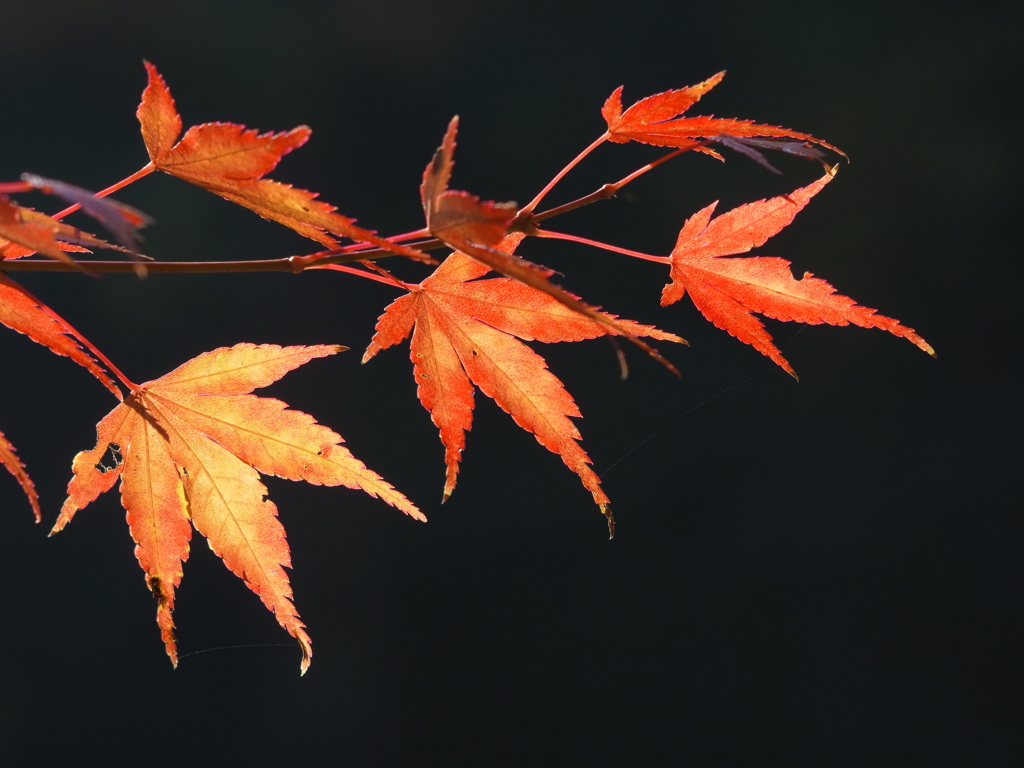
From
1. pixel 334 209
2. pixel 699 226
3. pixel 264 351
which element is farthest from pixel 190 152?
pixel 699 226

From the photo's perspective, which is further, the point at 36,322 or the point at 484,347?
the point at 484,347

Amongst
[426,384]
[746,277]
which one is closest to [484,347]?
[426,384]

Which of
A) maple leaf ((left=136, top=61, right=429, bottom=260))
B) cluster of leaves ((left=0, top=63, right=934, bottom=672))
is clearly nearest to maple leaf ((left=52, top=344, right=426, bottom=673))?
cluster of leaves ((left=0, top=63, right=934, bottom=672))

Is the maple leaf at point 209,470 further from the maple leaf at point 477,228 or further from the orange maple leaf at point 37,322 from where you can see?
the maple leaf at point 477,228

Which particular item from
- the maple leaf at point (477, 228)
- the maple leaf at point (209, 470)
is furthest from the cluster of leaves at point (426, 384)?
the maple leaf at point (477, 228)

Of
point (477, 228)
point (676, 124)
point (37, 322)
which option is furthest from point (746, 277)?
point (37, 322)

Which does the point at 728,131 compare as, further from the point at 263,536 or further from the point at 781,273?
the point at 263,536

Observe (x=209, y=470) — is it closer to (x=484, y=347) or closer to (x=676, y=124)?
(x=484, y=347)

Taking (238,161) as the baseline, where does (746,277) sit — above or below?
below
